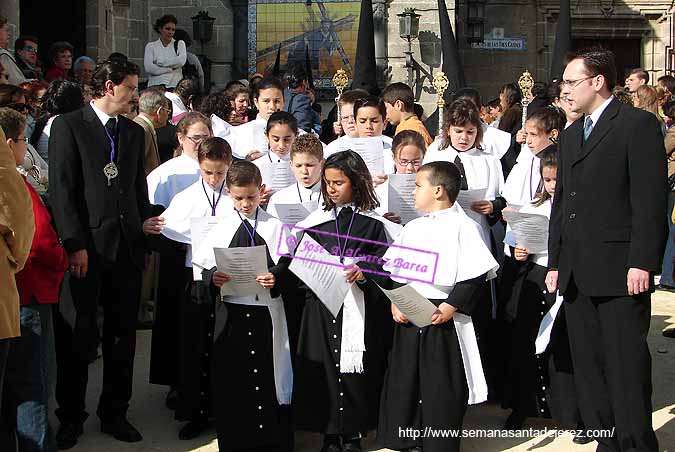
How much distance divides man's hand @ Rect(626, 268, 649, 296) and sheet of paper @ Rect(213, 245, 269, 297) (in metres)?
1.77

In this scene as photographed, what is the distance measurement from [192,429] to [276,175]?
1599 mm

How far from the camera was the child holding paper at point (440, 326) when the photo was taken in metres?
4.90

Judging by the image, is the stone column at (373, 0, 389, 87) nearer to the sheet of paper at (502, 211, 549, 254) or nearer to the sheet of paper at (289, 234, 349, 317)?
the sheet of paper at (502, 211, 549, 254)

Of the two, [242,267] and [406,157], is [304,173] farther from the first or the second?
[242,267]

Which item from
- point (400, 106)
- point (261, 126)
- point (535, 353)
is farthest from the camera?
point (400, 106)

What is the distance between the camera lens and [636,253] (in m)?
4.41

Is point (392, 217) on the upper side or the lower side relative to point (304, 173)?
lower

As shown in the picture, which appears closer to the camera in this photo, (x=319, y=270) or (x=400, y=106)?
(x=319, y=270)

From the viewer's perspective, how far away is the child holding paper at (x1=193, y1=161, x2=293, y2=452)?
5.06 metres

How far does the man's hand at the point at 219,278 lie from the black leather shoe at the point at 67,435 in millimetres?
1169

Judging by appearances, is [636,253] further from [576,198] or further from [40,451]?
[40,451]

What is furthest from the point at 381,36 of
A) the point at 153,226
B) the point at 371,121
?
the point at 153,226

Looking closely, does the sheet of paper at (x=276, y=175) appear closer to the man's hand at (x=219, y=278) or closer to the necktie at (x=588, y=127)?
the man's hand at (x=219, y=278)

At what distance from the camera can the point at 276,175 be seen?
5.89 m
